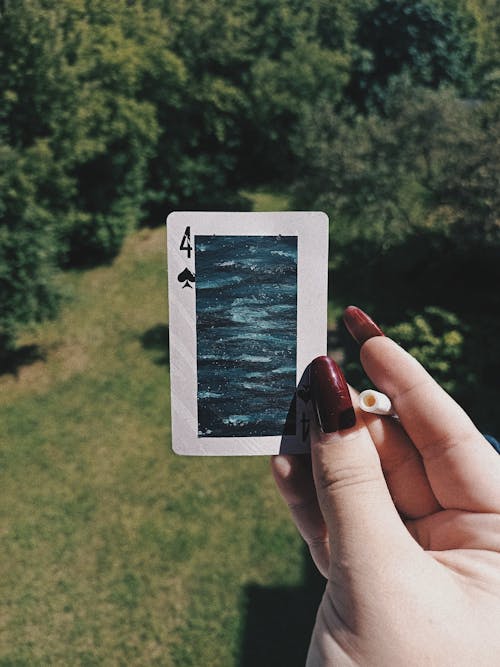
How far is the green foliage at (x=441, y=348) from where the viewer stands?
8.86 metres

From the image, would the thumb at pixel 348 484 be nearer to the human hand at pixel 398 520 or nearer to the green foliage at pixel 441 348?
the human hand at pixel 398 520

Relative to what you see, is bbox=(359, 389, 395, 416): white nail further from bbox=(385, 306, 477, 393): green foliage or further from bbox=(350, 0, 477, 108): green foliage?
bbox=(350, 0, 477, 108): green foliage

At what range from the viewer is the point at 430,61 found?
2011cm

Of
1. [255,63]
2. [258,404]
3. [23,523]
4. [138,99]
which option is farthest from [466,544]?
[255,63]

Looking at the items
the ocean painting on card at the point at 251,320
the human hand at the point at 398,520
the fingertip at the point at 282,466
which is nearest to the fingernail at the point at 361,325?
the human hand at the point at 398,520

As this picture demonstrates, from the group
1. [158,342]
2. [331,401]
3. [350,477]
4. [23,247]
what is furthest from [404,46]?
[350,477]

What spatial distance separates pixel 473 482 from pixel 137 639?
5643 mm

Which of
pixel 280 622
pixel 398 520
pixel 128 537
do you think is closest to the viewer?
pixel 398 520

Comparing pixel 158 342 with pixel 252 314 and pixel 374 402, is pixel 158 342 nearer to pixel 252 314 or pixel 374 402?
pixel 252 314

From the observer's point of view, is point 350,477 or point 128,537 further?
point 128,537

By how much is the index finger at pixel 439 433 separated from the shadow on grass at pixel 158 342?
891cm

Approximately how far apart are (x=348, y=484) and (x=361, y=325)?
848 mm

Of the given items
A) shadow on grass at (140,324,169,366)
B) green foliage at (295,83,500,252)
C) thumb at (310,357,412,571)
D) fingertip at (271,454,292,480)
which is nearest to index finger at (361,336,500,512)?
thumb at (310,357,412,571)

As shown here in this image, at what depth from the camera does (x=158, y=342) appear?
39.2 feet
